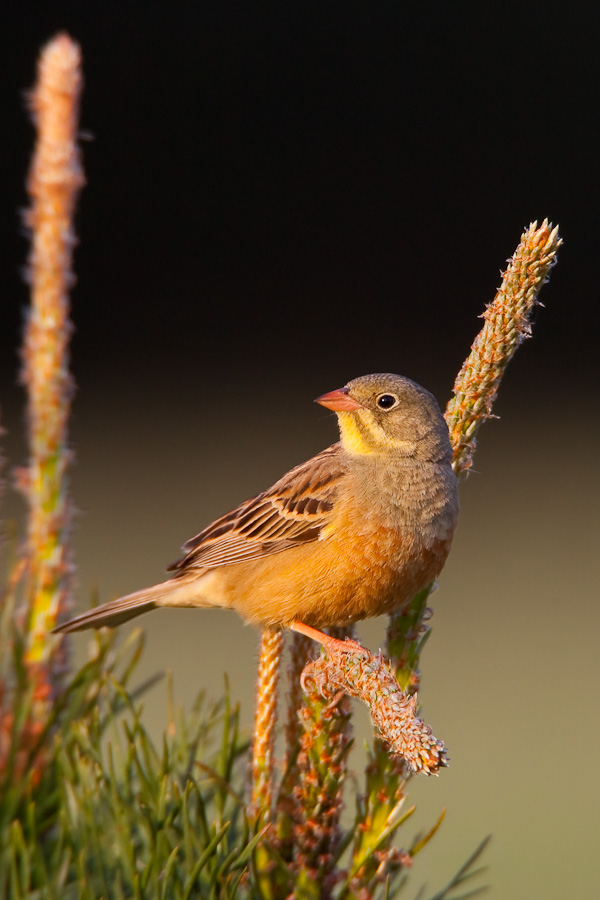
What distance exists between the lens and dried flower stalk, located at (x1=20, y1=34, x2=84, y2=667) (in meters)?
0.80

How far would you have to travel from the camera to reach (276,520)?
1.83 metres

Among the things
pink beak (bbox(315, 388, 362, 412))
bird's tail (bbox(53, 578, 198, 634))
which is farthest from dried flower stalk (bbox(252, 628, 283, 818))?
pink beak (bbox(315, 388, 362, 412))

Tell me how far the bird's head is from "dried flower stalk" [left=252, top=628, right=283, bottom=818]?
0.65m

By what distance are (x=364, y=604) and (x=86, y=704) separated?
19.3 inches

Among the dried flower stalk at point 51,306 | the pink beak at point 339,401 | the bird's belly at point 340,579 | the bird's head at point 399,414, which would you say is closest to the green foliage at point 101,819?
the dried flower stalk at point 51,306

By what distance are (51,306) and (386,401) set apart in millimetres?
910

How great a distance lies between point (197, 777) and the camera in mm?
1182

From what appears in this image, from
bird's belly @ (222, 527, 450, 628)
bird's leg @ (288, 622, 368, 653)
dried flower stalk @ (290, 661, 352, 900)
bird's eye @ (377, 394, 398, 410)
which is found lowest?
dried flower stalk @ (290, 661, 352, 900)

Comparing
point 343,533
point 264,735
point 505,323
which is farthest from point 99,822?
point 343,533

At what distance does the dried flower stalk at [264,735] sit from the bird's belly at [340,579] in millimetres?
313

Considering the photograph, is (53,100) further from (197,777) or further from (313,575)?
(313,575)

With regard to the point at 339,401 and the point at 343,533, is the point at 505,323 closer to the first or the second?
the point at 339,401

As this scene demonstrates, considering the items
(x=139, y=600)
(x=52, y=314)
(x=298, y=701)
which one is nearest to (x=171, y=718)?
(x=298, y=701)

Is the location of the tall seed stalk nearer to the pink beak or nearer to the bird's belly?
the bird's belly
